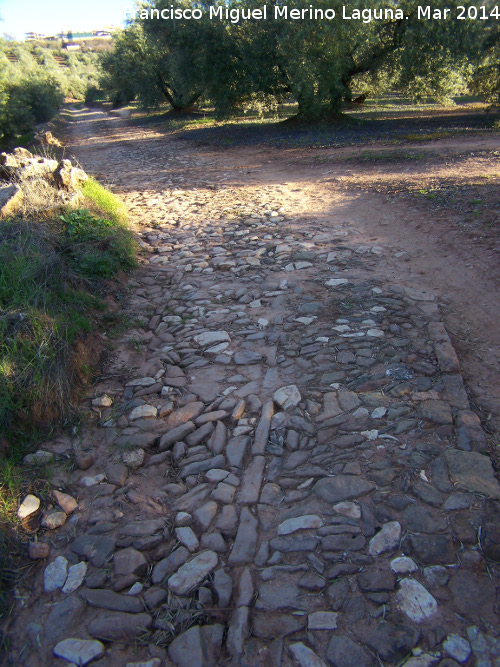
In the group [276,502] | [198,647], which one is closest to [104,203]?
[276,502]

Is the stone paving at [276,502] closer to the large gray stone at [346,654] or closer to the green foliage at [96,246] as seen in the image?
the large gray stone at [346,654]

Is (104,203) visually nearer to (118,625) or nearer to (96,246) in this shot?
(96,246)

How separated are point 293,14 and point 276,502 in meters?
17.4

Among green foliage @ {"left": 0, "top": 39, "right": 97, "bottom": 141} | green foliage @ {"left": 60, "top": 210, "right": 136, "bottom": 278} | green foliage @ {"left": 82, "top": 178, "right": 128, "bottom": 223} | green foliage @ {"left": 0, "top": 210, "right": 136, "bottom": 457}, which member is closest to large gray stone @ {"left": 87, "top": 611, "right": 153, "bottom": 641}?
green foliage @ {"left": 0, "top": 210, "right": 136, "bottom": 457}

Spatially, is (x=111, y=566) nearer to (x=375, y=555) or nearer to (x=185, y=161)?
(x=375, y=555)

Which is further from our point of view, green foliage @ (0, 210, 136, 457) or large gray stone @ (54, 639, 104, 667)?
green foliage @ (0, 210, 136, 457)

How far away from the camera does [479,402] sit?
325cm

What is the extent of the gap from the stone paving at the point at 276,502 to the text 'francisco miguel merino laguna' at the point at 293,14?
46.0 feet

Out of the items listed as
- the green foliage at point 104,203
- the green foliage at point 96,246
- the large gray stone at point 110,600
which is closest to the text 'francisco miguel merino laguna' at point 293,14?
the green foliage at point 104,203

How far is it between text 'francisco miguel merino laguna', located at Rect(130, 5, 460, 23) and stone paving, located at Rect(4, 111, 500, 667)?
1402cm

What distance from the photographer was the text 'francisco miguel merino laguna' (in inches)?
571

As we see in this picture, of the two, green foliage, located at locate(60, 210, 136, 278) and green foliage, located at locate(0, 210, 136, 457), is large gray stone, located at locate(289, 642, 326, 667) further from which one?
green foliage, located at locate(60, 210, 136, 278)

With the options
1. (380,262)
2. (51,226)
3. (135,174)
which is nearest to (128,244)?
(51,226)

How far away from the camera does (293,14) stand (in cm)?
1512
